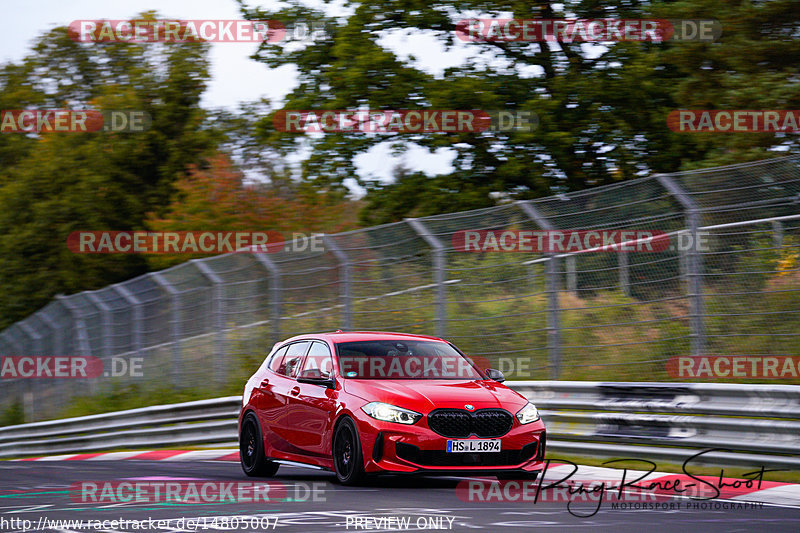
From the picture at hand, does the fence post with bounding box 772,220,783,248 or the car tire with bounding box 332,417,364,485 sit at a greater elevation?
the fence post with bounding box 772,220,783,248

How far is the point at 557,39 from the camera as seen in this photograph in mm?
25500

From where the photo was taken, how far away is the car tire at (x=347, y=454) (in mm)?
9773

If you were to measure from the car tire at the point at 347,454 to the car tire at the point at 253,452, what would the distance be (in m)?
1.55

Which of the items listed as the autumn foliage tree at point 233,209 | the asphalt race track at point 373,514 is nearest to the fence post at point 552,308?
the asphalt race track at point 373,514

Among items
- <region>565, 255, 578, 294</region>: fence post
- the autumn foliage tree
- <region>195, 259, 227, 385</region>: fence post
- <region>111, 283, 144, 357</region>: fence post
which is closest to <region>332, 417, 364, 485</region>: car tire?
<region>565, 255, 578, 294</region>: fence post

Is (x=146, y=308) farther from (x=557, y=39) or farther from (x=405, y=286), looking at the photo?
(x=557, y=39)

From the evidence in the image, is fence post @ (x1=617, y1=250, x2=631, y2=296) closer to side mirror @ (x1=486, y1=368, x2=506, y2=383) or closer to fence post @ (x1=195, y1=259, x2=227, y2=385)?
side mirror @ (x1=486, y1=368, x2=506, y2=383)

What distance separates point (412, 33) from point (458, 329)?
1350cm

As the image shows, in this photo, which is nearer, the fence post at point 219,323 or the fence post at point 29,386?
the fence post at point 219,323

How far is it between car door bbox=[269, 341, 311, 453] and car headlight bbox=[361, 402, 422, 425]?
150cm

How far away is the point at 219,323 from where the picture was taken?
19797mm

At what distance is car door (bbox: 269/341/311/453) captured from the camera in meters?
11.2

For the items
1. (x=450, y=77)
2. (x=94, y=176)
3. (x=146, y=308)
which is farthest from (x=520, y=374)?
(x=94, y=176)

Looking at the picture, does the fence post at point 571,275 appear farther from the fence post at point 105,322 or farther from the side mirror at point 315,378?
the fence post at point 105,322
